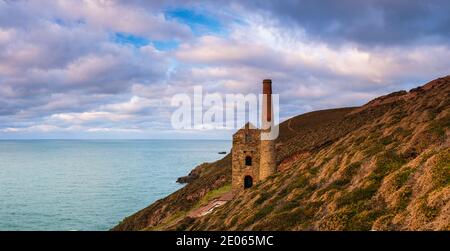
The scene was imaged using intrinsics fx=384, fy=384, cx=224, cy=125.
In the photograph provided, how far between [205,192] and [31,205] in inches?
1917

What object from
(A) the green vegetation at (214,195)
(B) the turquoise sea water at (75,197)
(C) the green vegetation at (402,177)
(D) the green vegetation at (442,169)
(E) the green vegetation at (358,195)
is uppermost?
(D) the green vegetation at (442,169)

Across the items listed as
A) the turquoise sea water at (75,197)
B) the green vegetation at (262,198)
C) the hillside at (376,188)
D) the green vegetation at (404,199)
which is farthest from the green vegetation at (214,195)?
the green vegetation at (404,199)

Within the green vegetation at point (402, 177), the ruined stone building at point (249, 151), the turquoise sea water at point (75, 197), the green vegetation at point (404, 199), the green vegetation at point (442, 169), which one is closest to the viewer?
the green vegetation at point (442, 169)

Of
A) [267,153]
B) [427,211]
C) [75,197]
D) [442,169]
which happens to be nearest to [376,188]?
[442,169]

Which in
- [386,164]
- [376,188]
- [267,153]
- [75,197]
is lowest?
[75,197]

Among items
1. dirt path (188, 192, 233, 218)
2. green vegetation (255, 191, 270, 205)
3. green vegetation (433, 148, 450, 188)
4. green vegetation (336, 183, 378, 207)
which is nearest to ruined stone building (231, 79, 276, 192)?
dirt path (188, 192, 233, 218)

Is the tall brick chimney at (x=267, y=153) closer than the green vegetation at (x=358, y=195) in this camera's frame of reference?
No

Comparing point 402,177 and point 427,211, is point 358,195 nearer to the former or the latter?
point 402,177

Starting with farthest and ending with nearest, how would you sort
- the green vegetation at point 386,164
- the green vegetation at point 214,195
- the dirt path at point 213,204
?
1. the green vegetation at point 214,195
2. the dirt path at point 213,204
3. the green vegetation at point 386,164

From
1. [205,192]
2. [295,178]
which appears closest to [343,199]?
[295,178]

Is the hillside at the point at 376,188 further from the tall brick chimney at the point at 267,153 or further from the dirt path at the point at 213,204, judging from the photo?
the tall brick chimney at the point at 267,153

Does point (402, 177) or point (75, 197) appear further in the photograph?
point (75, 197)

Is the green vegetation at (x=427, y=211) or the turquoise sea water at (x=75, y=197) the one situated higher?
the green vegetation at (x=427, y=211)
